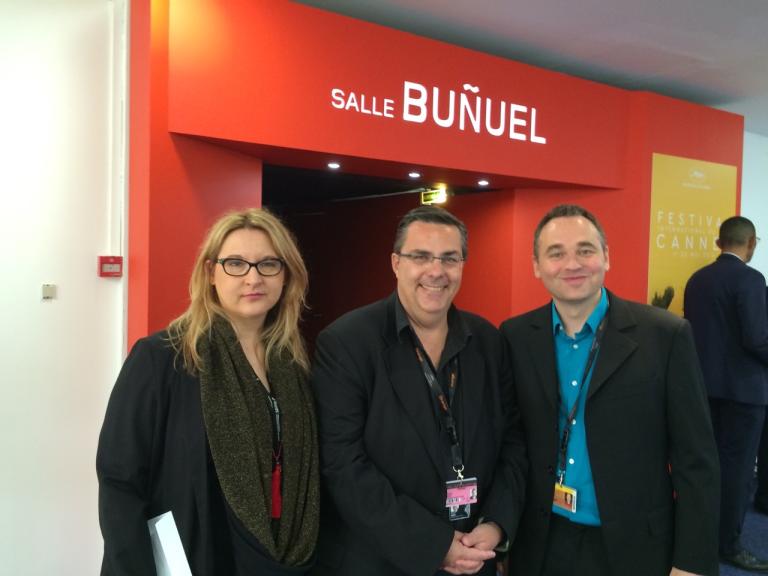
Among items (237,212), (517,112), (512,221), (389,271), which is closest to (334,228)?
(389,271)

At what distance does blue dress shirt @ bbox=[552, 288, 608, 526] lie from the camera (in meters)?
1.85

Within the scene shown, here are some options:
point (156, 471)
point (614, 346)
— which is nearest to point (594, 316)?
point (614, 346)

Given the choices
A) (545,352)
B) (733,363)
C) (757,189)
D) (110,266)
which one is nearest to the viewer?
(545,352)

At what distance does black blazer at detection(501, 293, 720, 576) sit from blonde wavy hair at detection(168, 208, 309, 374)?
85 cm

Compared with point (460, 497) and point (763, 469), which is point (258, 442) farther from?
point (763, 469)

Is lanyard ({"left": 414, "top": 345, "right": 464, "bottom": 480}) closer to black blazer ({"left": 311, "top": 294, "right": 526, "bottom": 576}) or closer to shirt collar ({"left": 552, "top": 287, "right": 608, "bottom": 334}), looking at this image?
black blazer ({"left": 311, "top": 294, "right": 526, "bottom": 576})

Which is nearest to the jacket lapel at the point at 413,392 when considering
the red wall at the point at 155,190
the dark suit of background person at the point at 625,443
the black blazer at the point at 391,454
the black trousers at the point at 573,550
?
the black blazer at the point at 391,454

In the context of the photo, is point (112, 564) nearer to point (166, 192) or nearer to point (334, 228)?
point (166, 192)

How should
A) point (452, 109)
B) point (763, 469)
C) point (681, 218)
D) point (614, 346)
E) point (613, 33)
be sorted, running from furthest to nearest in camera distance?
point (681, 218) < point (763, 469) < point (613, 33) < point (452, 109) < point (614, 346)

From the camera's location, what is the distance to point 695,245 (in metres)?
5.68

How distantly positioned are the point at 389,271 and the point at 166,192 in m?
4.42

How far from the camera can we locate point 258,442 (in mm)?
1621

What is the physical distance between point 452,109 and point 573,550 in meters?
3.13

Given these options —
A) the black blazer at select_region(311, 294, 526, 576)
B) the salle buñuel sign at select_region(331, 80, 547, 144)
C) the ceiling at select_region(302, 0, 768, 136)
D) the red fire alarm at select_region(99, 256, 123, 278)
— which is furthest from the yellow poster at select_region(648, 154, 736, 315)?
the red fire alarm at select_region(99, 256, 123, 278)
